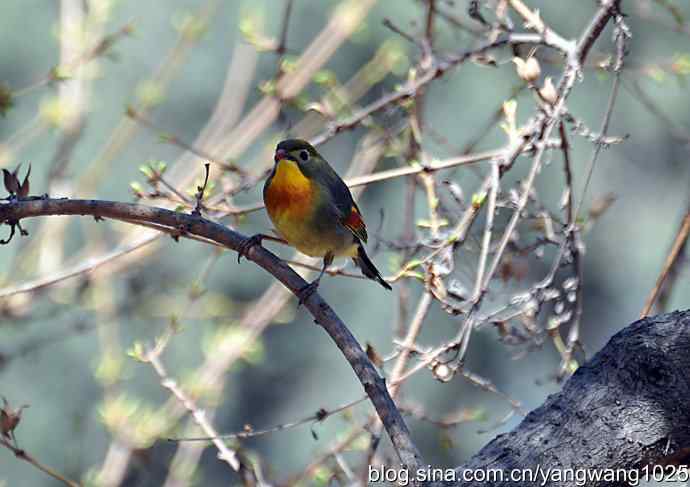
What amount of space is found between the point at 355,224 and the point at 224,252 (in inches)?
41.5

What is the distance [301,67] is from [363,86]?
54 centimetres

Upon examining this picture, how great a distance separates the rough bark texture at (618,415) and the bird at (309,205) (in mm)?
1139

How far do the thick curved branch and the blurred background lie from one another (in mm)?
1697

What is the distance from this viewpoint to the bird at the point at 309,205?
366 centimetres

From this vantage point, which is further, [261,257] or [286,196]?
[286,196]

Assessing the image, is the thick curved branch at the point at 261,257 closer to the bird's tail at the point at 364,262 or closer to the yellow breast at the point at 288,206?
the yellow breast at the point at 288,206

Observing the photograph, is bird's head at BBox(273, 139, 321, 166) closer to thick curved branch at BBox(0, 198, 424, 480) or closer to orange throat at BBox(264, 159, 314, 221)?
orange throat at BBox(264, 159, 314, 221)

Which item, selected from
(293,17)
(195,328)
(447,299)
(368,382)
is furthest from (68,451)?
(368,382)

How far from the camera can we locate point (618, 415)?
2492 mm

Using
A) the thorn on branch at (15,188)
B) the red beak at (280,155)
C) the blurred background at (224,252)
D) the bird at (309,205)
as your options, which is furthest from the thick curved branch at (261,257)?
the blurred background at (224,252)

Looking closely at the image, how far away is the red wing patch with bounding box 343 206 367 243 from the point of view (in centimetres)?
385

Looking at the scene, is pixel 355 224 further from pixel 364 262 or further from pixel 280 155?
pixel 280 155

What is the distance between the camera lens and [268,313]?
454 cm

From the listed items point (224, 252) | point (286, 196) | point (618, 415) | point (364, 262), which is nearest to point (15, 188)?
point (286, 196)
